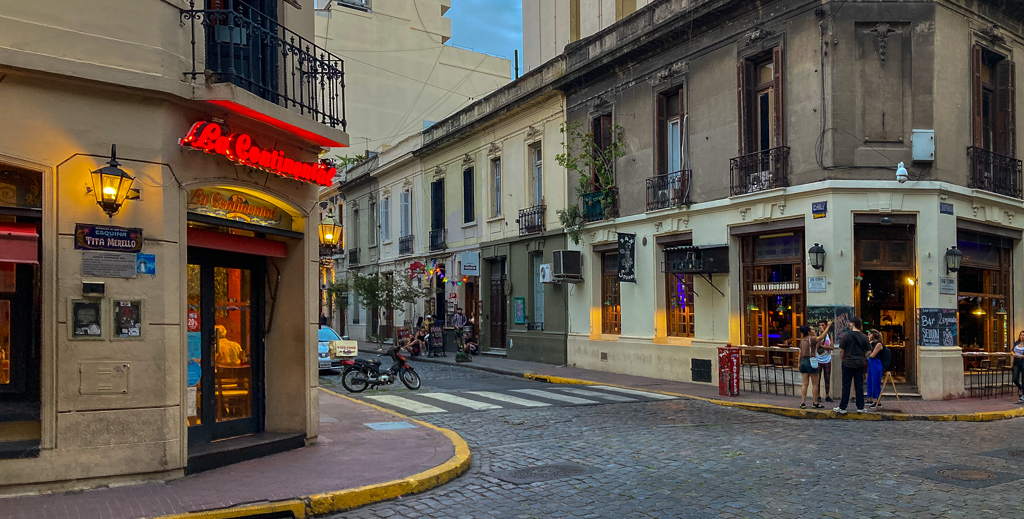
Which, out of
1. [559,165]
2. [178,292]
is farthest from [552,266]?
[178,292]

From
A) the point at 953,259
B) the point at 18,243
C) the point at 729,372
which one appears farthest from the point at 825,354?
the point at 18,243

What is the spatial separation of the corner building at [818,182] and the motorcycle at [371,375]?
20.7ft

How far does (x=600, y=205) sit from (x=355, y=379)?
8887 mm

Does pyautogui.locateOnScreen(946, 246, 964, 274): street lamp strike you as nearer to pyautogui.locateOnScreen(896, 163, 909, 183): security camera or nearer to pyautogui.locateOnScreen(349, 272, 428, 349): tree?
pyautogui.locateOnScreen(896, 163, 909, 183): security camera

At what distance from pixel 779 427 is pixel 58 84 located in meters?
10.4

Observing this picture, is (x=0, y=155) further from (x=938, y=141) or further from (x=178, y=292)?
(x=938, y=141)

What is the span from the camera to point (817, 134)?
15.8m

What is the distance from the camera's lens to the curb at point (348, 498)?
6.93m

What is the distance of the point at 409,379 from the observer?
689 inches

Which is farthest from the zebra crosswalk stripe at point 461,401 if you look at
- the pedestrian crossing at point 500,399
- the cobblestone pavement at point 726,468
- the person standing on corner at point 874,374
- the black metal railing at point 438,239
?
the black metal railing at point 438,239

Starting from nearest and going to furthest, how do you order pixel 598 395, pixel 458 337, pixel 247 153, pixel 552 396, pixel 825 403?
pixel 247 153 < pixel 825 403 < pixel 552 396 < pixel 598 395 < pixel 458 337

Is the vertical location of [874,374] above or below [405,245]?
below

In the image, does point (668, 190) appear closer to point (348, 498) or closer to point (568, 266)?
point (568, 266)

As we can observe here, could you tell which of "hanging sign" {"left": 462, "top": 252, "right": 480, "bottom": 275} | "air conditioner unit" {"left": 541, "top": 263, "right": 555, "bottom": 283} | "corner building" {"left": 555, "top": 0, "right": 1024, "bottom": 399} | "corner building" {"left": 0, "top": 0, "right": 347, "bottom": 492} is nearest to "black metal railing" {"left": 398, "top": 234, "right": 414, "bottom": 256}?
"hanging sign" {"left": 462, "top": 252, "right": 480, "bottom": 275}
